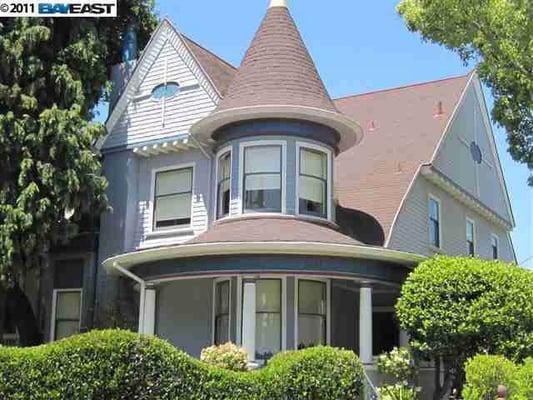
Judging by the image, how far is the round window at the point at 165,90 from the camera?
21250 millimetres

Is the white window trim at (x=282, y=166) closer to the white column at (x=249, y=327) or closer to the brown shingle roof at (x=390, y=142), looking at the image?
the white column at (x=249, y=327)

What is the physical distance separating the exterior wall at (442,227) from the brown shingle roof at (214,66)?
5896mm

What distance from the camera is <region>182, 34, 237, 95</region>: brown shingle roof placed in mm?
20859

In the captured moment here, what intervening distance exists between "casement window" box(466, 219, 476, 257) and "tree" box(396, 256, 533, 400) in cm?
852

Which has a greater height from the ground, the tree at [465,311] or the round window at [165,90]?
the round window at [165,90]

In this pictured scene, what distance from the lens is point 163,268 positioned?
17219 millimetres

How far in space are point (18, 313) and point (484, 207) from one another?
1517 centimetres

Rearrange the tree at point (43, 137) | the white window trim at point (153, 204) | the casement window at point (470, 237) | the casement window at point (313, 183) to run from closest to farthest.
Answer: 1. the casement window at point (313, 183)
2. the tree at point (43, 137)
3. the white window trim at point (153, 204)
4. the casement window at point (470, 237)

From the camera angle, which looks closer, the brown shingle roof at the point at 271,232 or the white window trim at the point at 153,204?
the brown shingle roof at the point at 271,232

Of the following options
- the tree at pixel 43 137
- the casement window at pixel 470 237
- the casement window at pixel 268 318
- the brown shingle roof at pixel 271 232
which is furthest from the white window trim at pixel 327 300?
the casement window at pixel 470 237

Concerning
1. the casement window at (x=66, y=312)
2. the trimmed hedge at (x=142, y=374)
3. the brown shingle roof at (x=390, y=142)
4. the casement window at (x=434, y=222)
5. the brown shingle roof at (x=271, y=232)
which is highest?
the brown shingle roof at (x=390, y=142)

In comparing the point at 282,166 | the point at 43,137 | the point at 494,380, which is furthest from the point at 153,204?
the point at 494,380

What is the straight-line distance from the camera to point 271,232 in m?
16.7

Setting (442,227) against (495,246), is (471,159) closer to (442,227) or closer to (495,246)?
(442,227)
